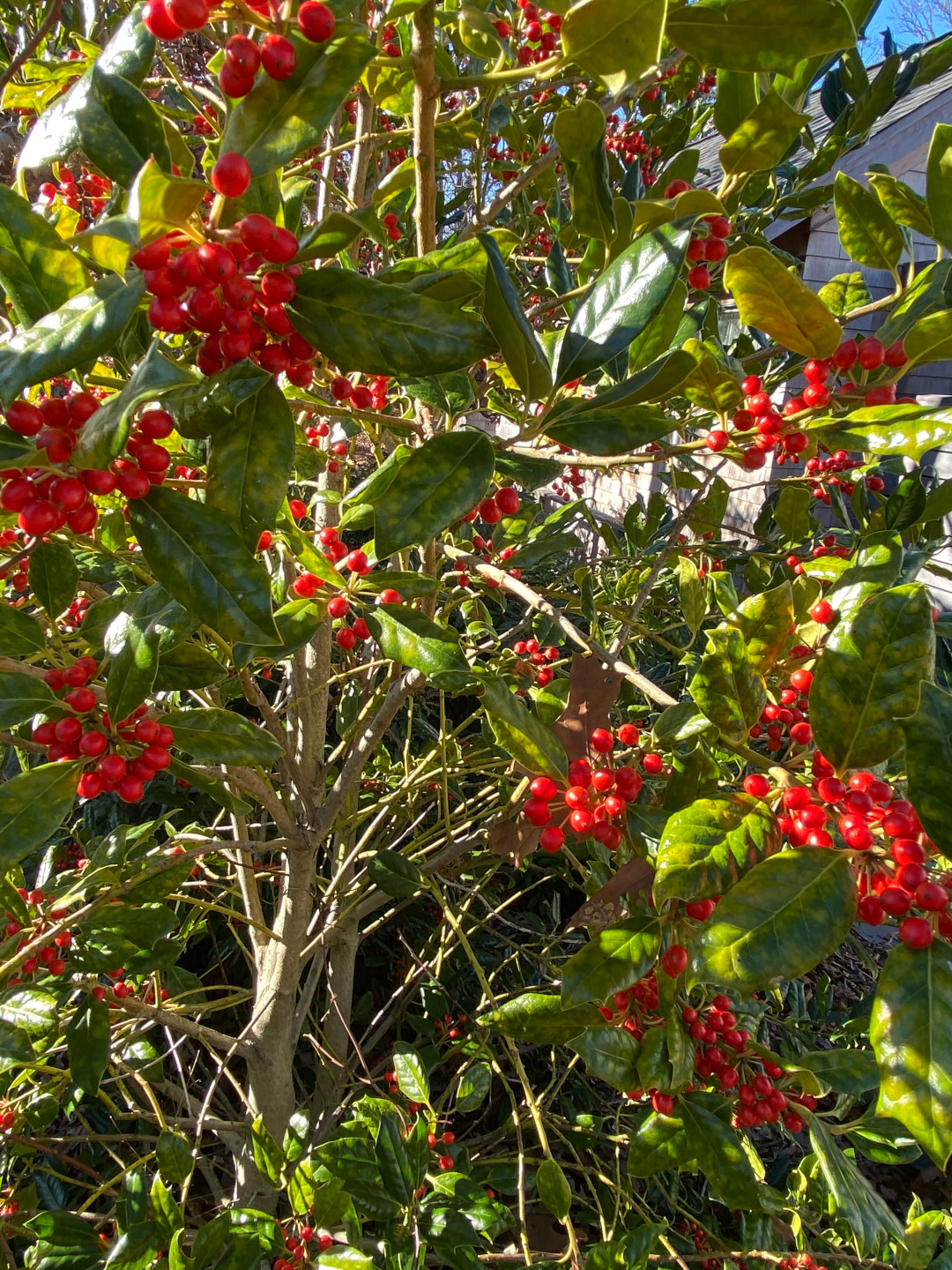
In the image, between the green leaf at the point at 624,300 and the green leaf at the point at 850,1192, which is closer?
the green leaf at the point at 624,300

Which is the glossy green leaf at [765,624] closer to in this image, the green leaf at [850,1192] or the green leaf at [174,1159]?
the green leaf at [850,1192]

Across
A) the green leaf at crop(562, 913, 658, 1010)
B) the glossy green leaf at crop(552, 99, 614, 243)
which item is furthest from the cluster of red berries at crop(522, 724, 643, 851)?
the glossy green leaf at crop(552, 99, 614, 243)

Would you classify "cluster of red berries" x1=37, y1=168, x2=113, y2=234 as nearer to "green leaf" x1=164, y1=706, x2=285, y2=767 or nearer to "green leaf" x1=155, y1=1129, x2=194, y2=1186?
"green leaf" x1=164, y1=706, x2=285, y2=767

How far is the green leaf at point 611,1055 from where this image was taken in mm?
1062

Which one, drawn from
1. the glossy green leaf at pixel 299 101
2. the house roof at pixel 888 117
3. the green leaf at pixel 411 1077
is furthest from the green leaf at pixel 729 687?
the house roof at pixel 888 117

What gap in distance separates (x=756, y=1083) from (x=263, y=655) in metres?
1.09

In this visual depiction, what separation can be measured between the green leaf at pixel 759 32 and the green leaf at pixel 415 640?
0.70 meters

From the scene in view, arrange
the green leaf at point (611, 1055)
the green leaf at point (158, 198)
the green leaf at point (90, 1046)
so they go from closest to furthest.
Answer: the green leaf at point (158, 198) → the green leaf at point (611, 1055) → the green leaf at point (90, 1046)

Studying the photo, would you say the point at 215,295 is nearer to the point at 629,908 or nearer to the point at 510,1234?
the point at 629,908

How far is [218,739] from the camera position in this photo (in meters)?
1.07

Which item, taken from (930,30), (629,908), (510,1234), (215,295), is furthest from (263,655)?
(930,30)

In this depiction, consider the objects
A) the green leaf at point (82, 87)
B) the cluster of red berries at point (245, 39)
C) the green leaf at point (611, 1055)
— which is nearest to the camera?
the cluster of red berries at point (245, 39)

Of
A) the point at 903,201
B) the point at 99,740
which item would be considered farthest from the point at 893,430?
the point at 99,740

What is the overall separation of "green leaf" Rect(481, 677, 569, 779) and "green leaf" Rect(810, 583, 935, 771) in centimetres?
32
